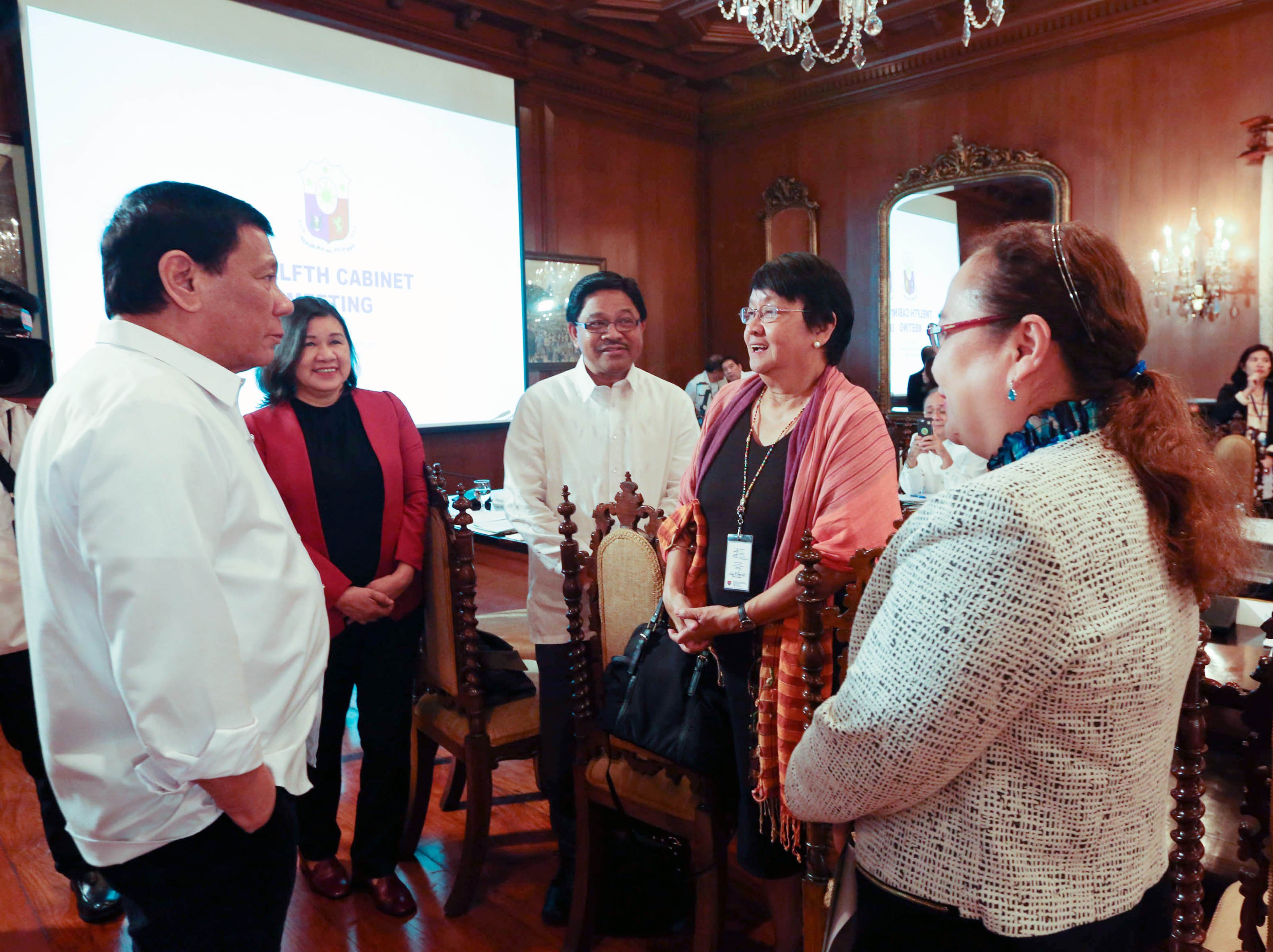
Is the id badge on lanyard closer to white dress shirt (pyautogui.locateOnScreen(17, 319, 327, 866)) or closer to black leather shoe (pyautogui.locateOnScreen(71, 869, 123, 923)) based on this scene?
white dress shirt (pyautogui.locateOnScreen(17, 319, 327, 866))

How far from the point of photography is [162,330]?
43.8 inches

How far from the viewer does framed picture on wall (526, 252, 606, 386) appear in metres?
6.21

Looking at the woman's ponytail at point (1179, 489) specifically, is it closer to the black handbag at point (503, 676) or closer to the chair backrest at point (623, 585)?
the chair backrest at point (623, 585)

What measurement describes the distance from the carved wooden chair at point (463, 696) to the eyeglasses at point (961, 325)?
1244 millimetres

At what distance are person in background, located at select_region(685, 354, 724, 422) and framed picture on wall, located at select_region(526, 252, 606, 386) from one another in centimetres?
95

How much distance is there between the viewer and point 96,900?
→ 2.05 m

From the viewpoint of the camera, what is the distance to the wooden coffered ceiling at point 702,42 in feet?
17.8

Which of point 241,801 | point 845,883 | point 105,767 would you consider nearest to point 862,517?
point 845,883

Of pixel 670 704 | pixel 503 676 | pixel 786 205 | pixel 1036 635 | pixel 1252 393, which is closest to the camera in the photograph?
pixel 1036 635

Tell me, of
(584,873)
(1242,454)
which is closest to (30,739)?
(584,873)

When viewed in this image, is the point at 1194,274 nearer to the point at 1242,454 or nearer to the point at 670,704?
the point at 1242,454

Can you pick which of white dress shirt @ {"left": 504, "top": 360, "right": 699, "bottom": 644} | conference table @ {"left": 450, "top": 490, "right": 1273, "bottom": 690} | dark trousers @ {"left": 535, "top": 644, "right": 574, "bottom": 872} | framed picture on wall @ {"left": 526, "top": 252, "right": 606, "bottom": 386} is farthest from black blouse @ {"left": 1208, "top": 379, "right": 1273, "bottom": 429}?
dark trousers @ {"left": 535, "top": 644, "right": 574, "bottom": 872}

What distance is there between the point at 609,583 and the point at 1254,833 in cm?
Answer: 120

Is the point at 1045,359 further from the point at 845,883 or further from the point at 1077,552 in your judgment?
the point at 845,883
